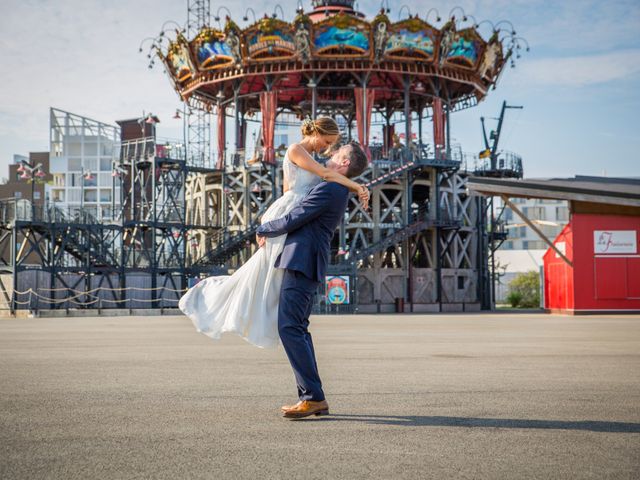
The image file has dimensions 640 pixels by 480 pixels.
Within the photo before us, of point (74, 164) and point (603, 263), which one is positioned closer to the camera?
point (603, 263)

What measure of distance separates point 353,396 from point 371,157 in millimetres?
42172

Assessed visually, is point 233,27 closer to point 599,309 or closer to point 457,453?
point 599,309

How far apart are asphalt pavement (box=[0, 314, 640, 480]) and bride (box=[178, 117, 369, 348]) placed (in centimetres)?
61

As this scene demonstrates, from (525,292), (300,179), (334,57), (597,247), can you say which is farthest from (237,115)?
(300,179)

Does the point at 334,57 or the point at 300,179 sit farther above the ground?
the point at 334,57

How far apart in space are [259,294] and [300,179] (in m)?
0.95

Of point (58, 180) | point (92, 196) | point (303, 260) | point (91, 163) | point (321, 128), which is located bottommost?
point (303, 260)

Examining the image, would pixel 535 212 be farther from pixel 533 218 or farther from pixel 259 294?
pixel 259 294

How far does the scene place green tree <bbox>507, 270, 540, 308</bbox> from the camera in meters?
63.2

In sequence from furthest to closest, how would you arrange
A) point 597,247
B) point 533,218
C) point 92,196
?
1. point 92,196
2. point 533,218
3. point 597,247

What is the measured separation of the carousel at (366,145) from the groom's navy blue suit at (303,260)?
36436mm

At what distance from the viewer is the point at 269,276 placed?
6.60 m

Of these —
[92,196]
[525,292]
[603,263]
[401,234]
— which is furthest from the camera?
[92,196]

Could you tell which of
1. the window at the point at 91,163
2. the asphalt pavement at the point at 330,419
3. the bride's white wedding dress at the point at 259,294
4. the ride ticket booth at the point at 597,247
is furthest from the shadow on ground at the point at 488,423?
the window at the point at 91,163
